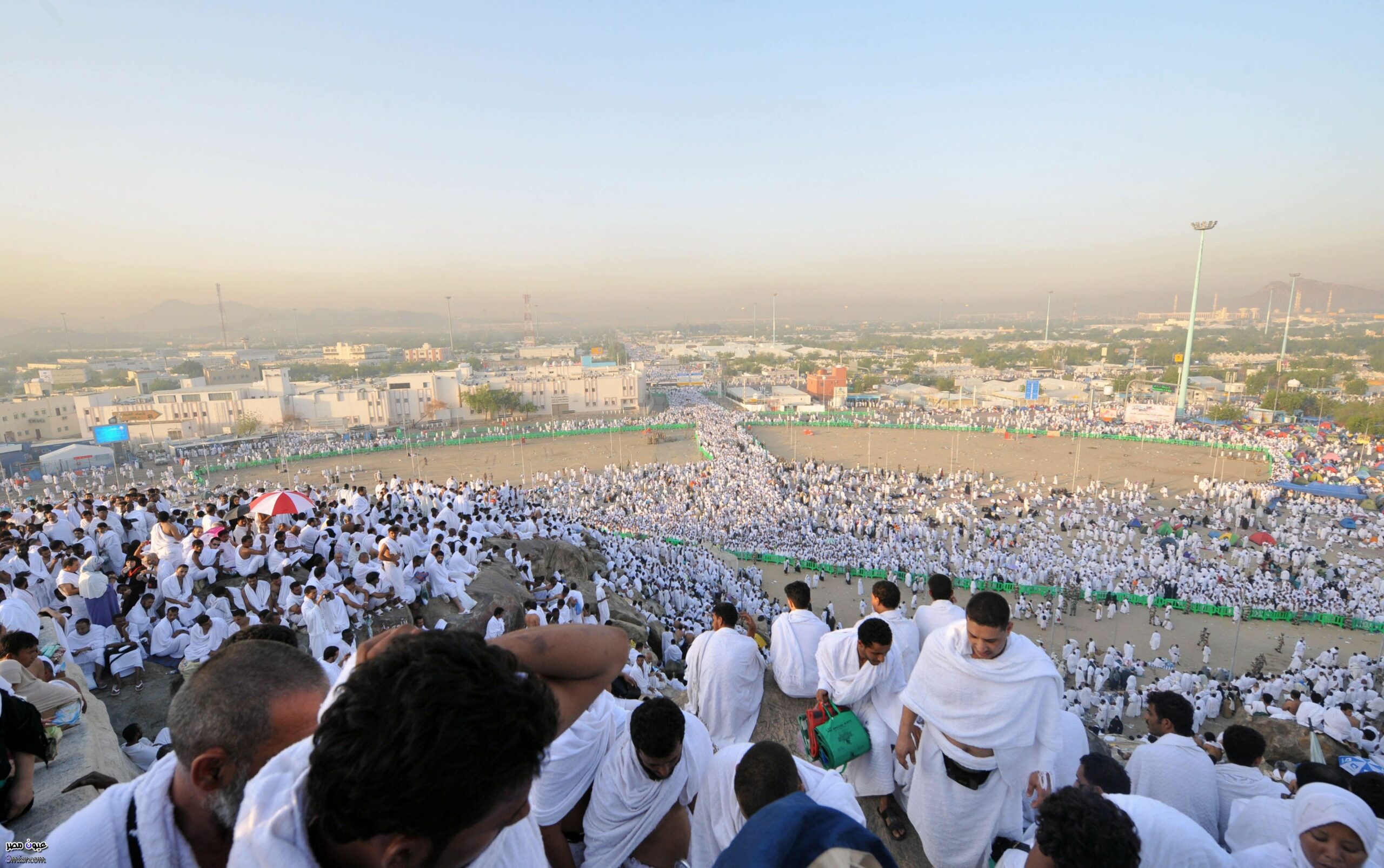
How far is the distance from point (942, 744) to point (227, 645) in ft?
7.70

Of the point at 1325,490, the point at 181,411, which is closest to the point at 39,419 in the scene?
→ the point at 181,411

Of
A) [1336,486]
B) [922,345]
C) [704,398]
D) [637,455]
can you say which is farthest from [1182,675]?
[922,345]

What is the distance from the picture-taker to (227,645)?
1213mm

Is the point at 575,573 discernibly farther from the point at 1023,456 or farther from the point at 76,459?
the point at 76,459

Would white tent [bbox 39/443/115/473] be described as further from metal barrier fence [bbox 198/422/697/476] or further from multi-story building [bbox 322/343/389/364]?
multi-story building [bbox 322/343/389/364]

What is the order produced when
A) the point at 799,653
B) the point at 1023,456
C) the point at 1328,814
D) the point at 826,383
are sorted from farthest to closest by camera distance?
the point at 826,383, the point at 1023,456, the point at 799,653, the point at 1328,814

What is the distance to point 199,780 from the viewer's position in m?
1.03

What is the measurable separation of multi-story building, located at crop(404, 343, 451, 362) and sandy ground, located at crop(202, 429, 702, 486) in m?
64.0

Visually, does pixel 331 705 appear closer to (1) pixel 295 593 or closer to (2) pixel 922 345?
(1) pixel 295 593

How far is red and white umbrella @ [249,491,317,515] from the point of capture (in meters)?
8.47

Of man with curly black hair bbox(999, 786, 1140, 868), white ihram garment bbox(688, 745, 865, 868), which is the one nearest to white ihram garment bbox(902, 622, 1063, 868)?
white ihram garment bbox(688, 745, 865, 868)

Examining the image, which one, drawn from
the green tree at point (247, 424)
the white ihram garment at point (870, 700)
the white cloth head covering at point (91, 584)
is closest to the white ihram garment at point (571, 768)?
the white ihram garment at point (870, 700)

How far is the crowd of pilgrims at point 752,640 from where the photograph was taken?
2.01 metres

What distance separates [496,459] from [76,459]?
17.6 metres
